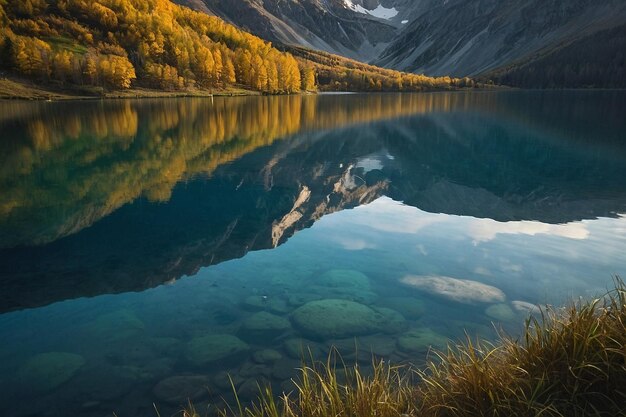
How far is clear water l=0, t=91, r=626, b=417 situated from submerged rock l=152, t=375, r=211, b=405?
0.04 m

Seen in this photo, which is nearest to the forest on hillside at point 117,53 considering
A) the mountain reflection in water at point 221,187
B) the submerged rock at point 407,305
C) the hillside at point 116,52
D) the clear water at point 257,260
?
the hillside at point 116,52

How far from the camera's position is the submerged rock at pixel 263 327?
10766mm

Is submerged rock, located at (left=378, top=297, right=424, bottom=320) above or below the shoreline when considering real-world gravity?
below

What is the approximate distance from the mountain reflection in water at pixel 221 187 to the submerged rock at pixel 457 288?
7.05m

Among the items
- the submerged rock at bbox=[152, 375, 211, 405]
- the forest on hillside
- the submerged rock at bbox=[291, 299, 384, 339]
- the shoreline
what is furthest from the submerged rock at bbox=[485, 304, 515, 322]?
the forest on hillside

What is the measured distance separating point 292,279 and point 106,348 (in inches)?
237

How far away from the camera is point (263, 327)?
1123cm

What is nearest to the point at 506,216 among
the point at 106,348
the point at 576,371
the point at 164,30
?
the point at 576,371

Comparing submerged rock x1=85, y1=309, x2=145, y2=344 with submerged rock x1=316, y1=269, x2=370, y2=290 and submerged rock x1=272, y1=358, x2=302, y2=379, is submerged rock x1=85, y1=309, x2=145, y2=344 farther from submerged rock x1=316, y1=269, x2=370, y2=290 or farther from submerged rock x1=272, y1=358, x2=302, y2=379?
submerged rock x1=316, y1=269, x2=370, y2=290

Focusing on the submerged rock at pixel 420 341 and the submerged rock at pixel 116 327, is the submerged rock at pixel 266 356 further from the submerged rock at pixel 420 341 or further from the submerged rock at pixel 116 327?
the submerged rock at pixel 116 327

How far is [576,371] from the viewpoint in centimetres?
580

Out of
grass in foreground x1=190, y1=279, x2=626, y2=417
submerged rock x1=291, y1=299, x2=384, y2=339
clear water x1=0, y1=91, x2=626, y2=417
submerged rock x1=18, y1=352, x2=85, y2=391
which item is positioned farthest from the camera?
submerged rock x1=291, y1=299, x2=384, y2=339

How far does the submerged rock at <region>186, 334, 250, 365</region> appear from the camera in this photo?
9930mm

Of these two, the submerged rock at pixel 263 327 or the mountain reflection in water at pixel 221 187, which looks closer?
the submerged rock at pixel 263 327
